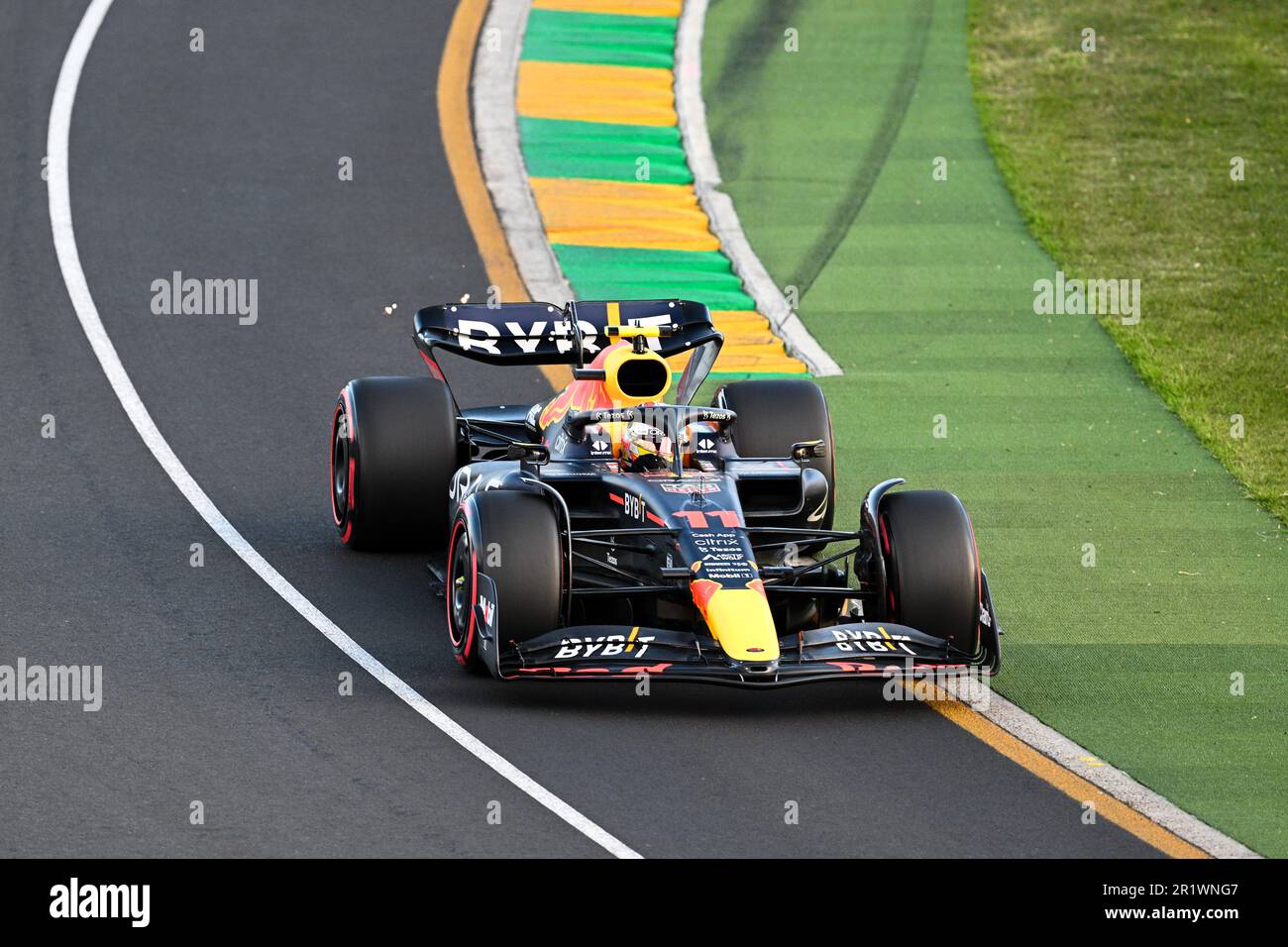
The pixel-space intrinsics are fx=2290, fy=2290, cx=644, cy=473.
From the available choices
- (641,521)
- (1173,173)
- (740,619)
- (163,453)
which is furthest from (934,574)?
(1173,173)

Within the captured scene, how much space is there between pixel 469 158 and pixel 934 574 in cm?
1233

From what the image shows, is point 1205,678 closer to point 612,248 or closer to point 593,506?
point 593,506

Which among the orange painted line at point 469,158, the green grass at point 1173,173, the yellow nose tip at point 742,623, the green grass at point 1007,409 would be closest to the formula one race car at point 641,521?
the yellow nose tip at point 742,623

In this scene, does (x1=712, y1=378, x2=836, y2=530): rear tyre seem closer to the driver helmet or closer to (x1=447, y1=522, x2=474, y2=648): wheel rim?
the driver helmet

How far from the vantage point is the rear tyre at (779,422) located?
1492cm

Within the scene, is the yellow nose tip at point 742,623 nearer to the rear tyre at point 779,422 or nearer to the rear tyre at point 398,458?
the rear tyre at point 779,422

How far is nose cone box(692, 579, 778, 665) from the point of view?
38.7 feet

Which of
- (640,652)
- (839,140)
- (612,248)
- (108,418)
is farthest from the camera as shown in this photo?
(839,140)

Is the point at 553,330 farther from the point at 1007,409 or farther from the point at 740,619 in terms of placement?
the point at 1007,409

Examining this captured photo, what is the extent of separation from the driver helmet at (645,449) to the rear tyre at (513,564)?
3.15ft

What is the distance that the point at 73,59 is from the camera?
85.0 feet

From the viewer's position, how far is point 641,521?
42.7 ft

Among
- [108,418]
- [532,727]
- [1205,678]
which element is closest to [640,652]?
[532,727]

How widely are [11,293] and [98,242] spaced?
56.2 inches
